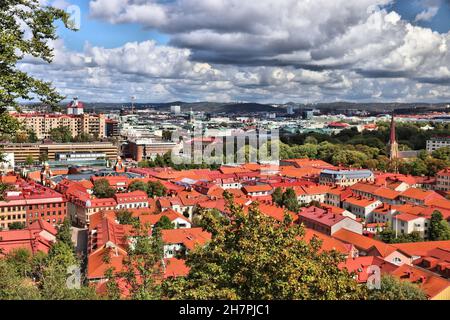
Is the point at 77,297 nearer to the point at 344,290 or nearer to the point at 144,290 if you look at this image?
the point at 144,290

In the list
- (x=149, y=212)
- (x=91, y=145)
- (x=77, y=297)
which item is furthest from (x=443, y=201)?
(x=91, y=145)

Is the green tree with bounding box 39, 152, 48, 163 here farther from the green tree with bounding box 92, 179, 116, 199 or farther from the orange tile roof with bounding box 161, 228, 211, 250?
the orange tile roof with bounding box 161, 228, 211, 250

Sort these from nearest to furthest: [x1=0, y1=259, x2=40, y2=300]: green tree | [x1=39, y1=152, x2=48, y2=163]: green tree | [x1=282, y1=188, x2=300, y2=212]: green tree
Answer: [x1=0, y1=259, x2=40, y2=300]: green tree
[x1=282, y1=188, x2=300, y2=212]: green tree
[x1=39, y1=152, x2=48, y2=163]: green tree

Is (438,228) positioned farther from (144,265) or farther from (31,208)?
(31,208)

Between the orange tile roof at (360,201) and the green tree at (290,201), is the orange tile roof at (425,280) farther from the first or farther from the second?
the orange tile roof at (360,201)

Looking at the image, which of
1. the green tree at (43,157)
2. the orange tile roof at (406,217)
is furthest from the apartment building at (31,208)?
the green tree at (43,157)

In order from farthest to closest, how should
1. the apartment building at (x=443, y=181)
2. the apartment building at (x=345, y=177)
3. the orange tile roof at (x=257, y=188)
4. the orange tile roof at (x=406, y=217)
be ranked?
the apartment building at (x=345, y=177) < the apartment building at (x=443, y=181) < the orange tile roof at (x=257, y=188) < the orange tile roof at (x=406, y=217)

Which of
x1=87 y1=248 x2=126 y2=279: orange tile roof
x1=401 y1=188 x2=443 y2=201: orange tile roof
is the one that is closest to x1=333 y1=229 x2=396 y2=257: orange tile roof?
x1=87 y1=248 x2=126 y2=279: orange tile roof
